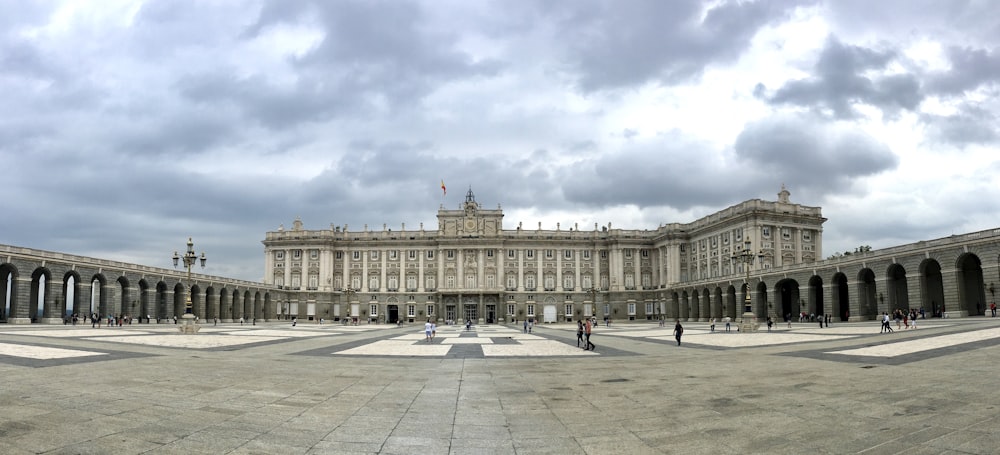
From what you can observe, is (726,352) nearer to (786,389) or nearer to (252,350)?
(786,389)

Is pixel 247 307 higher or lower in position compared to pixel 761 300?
lower

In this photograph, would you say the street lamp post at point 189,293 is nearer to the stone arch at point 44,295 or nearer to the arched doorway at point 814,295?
the stone arch at point 44,295

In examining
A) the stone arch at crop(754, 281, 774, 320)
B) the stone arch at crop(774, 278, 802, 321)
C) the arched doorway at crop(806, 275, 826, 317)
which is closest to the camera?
the arched doorway at crop(806, 275, 826, 317)

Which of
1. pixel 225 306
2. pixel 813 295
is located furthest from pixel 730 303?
pixel 225 306

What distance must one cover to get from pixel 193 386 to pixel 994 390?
17.1m

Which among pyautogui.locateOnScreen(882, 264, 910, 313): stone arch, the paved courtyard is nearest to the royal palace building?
pyautogui.locateOnScreen(882, 264, 910, 313): stone arch

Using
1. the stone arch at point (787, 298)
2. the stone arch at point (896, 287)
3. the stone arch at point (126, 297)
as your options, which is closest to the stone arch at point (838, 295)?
the stone arch at point (896, 287)

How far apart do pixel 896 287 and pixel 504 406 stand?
61528mm

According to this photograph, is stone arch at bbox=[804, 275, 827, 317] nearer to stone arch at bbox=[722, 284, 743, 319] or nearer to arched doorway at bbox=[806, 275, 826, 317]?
arched doorway at bbox=[806, 275, 826, 317]

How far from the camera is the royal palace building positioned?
109m

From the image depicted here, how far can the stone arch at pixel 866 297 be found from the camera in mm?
59269

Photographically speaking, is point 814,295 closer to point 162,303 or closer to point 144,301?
point 144,301

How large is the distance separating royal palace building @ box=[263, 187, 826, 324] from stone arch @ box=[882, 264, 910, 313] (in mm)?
46286

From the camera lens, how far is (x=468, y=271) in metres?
111
